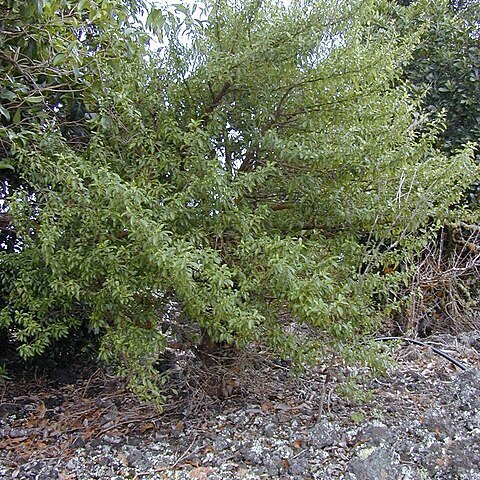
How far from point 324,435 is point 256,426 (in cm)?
42

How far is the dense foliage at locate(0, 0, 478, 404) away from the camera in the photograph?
2773mm

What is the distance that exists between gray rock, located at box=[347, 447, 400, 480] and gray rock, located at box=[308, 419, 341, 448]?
0.33 metres

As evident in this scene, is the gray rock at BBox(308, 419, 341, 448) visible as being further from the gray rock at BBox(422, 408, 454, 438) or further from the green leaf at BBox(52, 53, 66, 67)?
the green leaf at BBox(52, 53, 66, 67)

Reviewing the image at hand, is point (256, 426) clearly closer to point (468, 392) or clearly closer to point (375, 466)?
point (375, 466)

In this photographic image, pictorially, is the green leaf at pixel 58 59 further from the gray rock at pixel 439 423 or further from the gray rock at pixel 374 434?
the gray rock at pixel 439 423

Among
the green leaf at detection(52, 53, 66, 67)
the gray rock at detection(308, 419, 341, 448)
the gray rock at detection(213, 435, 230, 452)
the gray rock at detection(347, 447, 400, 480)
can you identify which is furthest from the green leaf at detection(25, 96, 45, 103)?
the gray rock at detection(347, 447, 400, 480)

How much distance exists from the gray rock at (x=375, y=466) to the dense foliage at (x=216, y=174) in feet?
1.76

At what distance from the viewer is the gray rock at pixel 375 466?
2410 millimetres

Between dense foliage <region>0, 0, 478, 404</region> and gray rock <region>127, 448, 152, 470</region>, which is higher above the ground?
dense foliage <region>0, 0, 478, 404</region>

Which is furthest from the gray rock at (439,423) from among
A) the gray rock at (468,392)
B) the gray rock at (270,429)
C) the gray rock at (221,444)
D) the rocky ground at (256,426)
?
the gray rock at (221,444)

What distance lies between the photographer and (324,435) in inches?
115

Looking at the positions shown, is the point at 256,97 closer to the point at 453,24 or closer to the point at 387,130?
the point at 387,130

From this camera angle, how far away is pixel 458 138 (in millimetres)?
5258

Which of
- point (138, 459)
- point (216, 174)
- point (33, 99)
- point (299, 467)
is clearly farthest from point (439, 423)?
point (33, 99)
